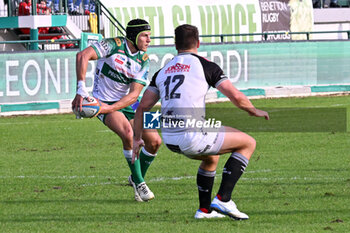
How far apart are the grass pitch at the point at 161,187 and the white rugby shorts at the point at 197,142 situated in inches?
28.6

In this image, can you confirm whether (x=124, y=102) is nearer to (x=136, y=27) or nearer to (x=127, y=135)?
(x=127, y=135)

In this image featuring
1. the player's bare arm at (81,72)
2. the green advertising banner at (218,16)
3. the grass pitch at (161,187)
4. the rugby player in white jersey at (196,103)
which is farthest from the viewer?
the green advertising banner at (218,16)

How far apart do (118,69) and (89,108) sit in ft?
3.48

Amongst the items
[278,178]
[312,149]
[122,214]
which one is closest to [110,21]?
[312,149]

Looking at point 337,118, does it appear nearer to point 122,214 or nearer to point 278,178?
point 278,178

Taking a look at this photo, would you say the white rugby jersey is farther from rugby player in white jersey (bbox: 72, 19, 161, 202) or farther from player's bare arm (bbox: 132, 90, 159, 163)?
rugby player in white jersey (bbox: 72, 19, 161, 202)

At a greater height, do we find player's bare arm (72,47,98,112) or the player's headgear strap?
the player's headgear strap

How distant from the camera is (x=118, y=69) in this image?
10000mm

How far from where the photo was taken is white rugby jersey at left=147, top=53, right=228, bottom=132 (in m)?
7.66

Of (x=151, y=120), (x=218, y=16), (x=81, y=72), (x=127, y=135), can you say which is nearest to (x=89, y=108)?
(x=81, y=72)

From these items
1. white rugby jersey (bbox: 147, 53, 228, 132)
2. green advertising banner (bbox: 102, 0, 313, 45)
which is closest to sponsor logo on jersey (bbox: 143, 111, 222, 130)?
white rugby jersey (bbox: 147, 53, 228, 132)

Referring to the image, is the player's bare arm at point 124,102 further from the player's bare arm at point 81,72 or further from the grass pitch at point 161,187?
the grass pitch at point 161,187

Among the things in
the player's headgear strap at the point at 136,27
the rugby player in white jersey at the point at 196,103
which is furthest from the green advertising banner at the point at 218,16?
the rugby player in white jersey at the point at 196,103

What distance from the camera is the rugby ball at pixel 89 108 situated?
905 cm
